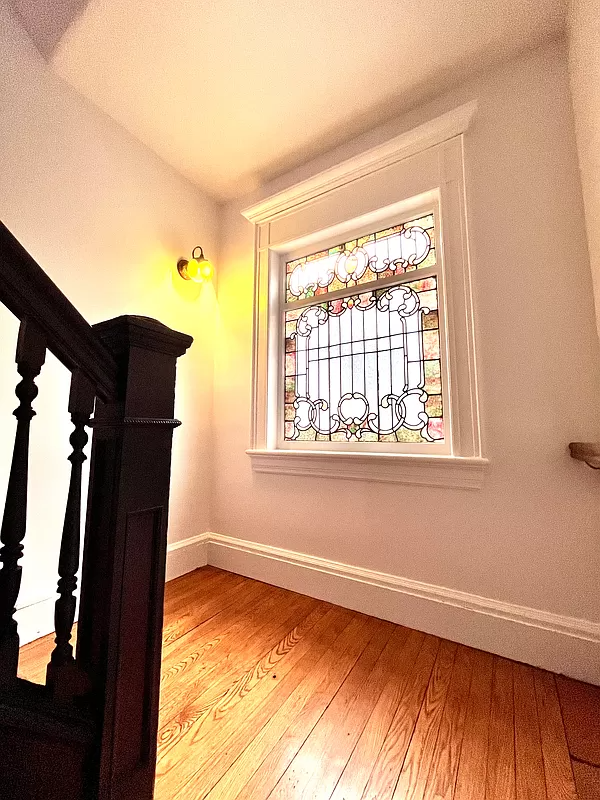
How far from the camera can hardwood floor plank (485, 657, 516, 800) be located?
0.87 m

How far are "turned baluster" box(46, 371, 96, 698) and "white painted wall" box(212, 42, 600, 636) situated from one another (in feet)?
4.38

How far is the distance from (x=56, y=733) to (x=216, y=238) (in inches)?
104

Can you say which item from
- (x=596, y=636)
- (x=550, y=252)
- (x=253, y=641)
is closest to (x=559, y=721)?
(x=596, y=636)

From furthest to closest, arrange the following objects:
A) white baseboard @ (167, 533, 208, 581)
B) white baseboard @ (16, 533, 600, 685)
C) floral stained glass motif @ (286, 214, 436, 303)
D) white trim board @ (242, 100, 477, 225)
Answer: white baseboard @ (167, 533, 208, 581) < floral stained glass motif @ (286, 214, 436, 303) < white trim board @ (242, 100, 477, 225) < white baseboard @ (16, 533, 600, 685)

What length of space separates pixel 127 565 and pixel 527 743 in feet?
3.97

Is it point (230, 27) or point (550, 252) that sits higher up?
point (230, 27)

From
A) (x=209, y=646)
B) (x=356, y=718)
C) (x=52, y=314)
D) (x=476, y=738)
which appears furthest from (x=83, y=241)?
(x=476, y=738)

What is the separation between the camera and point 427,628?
5.05 feet

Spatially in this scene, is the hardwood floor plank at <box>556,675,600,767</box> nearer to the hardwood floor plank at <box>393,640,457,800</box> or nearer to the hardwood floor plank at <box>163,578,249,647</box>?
the hardwood floor plank at <box>393,640,457,800</box>

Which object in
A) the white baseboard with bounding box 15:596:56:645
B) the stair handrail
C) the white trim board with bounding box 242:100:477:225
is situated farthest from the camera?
the white trim board with bounding box 242:100:477:225

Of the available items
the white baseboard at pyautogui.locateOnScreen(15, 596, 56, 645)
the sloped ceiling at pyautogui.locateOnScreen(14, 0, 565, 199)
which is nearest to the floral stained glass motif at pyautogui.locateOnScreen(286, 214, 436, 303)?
the sloped ceiling at pyautogui.locateOnScreen(14, 0, 565, 199)

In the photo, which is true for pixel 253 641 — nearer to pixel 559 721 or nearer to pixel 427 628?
pixel 427 628

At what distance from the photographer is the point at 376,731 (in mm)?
1021

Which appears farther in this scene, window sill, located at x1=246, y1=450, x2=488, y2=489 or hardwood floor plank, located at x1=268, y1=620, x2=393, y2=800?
window sill, located at x1=246, y1=450, x2=488, y2=489
